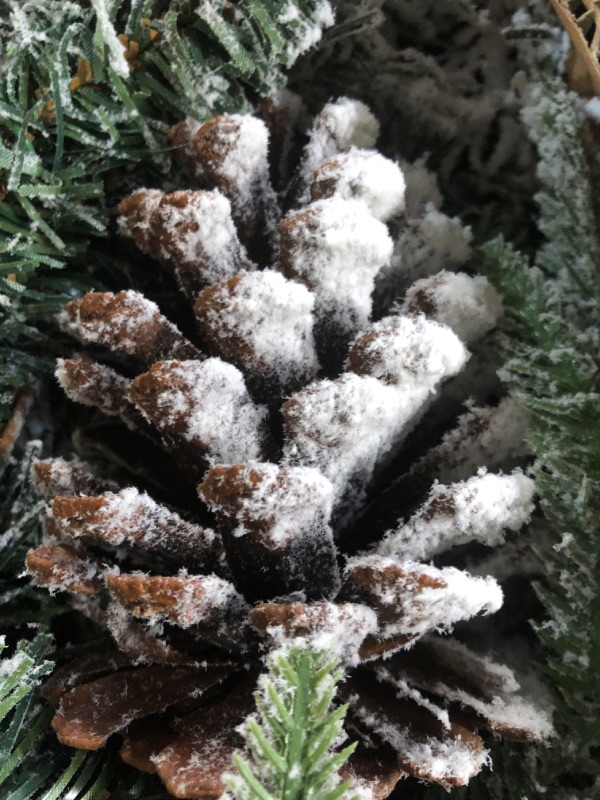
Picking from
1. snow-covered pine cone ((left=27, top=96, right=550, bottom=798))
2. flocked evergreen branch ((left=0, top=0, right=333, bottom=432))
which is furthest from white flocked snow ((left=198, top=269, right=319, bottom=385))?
flocked evergreen branch ((left=0, top=0, right=333, bottom=432))

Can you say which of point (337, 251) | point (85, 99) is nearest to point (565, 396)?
point (337, 251)

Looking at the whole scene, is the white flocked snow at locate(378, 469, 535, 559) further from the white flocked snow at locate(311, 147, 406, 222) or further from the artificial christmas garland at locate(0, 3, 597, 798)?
the white flocked snow at locate(311, 147, 406, 222)

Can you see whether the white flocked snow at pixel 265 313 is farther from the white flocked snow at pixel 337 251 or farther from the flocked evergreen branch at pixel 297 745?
the flocked evergreen branch at pixel 297 745

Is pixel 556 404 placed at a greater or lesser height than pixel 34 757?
greater

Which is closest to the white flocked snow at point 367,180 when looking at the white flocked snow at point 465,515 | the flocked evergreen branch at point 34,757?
the white flocked snow at point 465,515

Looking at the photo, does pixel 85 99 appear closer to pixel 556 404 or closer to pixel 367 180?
pixel 367 180

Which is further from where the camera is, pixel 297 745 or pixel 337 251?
pixel 337 251
